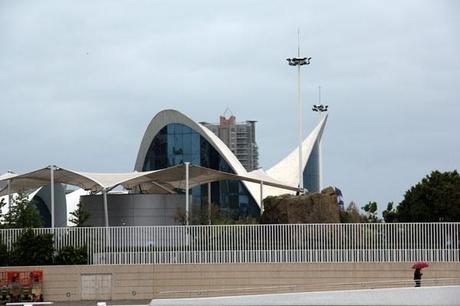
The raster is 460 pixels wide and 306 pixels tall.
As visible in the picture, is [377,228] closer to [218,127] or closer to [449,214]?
[449,214]

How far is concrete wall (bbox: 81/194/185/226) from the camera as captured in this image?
4094 cm

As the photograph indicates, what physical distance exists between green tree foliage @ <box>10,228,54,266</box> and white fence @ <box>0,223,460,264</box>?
59 centimetres

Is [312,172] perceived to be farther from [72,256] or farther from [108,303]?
[108,303]

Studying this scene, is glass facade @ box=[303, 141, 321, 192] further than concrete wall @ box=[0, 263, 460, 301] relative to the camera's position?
Yes

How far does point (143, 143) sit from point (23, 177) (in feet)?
86.5

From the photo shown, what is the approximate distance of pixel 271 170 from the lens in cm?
6581

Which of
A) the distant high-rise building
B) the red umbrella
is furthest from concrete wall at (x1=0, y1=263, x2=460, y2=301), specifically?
the distant high-rise building

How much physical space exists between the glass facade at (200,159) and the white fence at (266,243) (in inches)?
1126

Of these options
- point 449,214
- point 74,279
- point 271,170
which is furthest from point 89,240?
point 271,170

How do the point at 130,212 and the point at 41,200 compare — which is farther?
the point at 41,200

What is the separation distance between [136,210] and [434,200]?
13114 millimetres

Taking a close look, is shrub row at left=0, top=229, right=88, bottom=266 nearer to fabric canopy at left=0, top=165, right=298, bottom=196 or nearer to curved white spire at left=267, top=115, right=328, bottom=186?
fabric canopy at left=0, top=165, right=298, bottom=196

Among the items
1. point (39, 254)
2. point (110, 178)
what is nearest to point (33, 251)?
point (39, 254)

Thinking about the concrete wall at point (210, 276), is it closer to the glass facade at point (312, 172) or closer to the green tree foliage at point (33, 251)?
the green tree foliage at point (33, 251)
